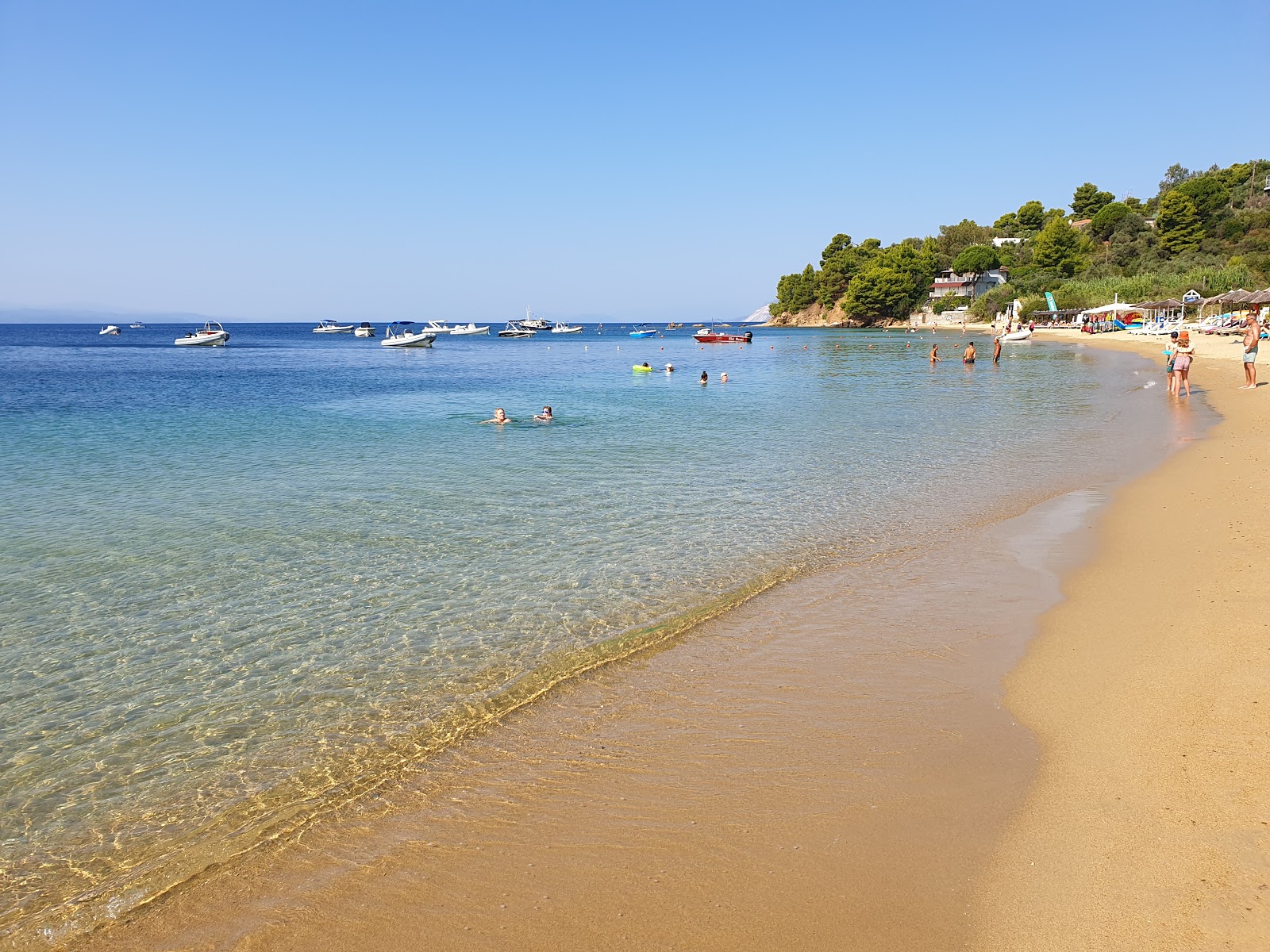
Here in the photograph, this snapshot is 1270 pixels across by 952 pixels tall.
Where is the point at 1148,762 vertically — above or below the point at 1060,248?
below

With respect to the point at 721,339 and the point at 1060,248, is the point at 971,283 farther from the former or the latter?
the point at 721,339

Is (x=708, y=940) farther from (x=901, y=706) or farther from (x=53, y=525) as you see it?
(x=53, y=525)

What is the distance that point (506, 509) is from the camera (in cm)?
1399

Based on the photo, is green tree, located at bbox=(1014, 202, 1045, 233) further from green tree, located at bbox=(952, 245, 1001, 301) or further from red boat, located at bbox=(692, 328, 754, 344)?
red boat, located at bbox=(692, 328, 754, 344)

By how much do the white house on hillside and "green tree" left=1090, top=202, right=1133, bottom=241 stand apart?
43.1 feet

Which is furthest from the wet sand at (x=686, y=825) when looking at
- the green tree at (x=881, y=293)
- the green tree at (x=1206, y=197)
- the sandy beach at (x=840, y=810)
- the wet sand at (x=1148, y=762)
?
the green tree at (x=881, y=293)

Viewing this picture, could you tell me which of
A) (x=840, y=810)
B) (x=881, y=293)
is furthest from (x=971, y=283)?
(x=840, y=810)

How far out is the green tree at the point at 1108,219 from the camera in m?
110

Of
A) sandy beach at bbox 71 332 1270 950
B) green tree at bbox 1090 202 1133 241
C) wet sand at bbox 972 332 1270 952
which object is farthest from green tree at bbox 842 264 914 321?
sandy beach at bbox 71 332 1270 950

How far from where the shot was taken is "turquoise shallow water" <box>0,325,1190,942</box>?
5.52 meters

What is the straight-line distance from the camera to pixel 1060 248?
108 meters

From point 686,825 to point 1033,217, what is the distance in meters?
163

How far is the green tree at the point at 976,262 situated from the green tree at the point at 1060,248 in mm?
14676

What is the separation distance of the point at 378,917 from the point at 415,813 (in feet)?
3.30
